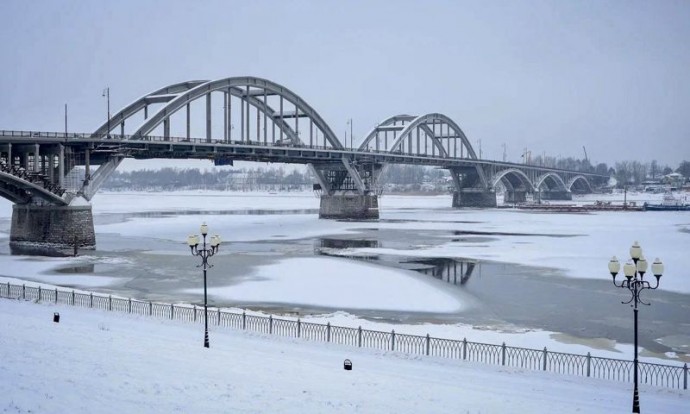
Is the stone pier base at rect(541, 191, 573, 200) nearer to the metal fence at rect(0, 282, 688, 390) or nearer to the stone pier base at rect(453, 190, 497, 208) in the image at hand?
the stone pier base at rect(453, 190, 497, 208)

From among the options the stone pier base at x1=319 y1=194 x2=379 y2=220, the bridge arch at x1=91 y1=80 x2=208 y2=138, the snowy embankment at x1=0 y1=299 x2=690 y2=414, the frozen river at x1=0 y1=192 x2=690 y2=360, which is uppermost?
the bridge arch at x1=91 y1=80 x2=208 y2=138

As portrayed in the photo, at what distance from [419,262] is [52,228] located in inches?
1230

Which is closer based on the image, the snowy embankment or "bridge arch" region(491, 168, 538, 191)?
the snowy embankment

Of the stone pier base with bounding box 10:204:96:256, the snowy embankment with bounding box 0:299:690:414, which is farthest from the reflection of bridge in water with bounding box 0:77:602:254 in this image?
the snowy embankment with bounding box 0:299:690:414

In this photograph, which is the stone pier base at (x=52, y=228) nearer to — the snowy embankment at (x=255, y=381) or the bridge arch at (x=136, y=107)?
the bridge arch at (x=136, y=107)

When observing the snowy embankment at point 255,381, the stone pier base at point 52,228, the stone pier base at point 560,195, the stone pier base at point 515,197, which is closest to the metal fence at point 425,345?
the snowy embankment at point 255,381

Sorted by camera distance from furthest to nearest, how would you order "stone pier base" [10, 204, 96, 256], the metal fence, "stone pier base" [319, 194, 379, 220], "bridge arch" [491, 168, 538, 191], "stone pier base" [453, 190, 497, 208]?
"bridge arch" [491, 168, 538, 191] → "stone pier base" [453, 190, 497, 208] → "stone pier base" [319, 194, 379, 220] → "stone pier base" [10, 204, 96, 256] → the metal fence

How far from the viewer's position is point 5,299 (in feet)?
86.0

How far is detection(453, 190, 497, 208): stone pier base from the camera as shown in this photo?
143 m

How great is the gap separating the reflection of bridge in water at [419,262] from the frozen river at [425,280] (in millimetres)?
76

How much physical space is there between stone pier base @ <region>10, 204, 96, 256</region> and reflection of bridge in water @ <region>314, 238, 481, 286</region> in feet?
63.6

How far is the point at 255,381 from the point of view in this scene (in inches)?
576

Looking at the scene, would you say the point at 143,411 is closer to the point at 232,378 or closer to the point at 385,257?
the point at 232,378

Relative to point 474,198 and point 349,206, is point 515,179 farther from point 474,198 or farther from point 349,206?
point 349,206
